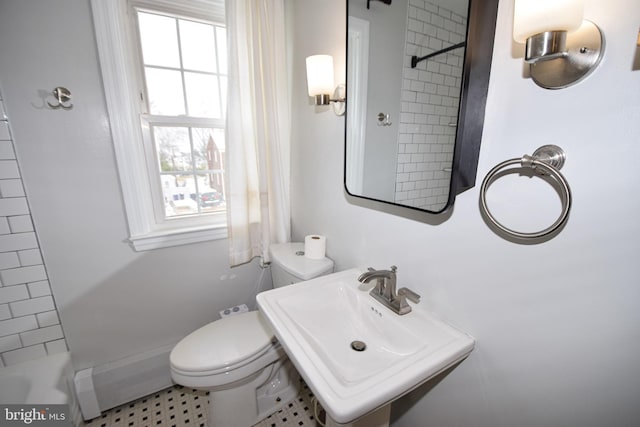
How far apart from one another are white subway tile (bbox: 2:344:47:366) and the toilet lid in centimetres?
69

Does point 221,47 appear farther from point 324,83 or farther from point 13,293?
point 13,293

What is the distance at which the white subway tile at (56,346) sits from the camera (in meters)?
1.27

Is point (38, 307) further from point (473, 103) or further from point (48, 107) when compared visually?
point (473, 103)

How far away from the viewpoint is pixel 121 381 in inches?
55.4

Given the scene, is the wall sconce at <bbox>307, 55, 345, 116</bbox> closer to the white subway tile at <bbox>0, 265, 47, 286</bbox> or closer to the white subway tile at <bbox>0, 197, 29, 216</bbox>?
the white subway tile at <bbox>0, 197, 29, 216</bbox>

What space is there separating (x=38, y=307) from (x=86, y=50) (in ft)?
3.89

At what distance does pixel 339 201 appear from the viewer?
126 cm

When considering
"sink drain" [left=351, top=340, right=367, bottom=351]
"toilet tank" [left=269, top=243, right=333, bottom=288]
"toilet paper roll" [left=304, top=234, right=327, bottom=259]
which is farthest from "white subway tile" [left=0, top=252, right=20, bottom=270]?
"sink drain" [left=351, top=340, right=367, bottom=351]

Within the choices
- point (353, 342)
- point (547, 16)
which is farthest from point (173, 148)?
point (547, 16)

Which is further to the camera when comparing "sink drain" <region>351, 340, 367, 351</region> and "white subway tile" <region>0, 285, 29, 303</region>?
"white subway tile" <region>0, 285, 29, 303</region>

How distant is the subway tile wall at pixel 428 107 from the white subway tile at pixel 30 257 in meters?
1.59

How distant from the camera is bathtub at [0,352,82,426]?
112 centimetres

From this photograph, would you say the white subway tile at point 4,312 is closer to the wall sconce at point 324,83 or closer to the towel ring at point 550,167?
the wall sconce at point 324,83

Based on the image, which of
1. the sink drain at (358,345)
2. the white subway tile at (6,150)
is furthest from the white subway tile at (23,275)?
the sink drain at (358,345)
